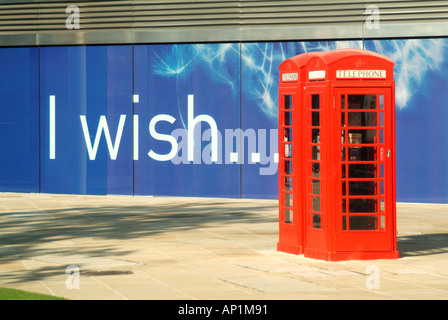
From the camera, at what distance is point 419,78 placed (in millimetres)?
20531

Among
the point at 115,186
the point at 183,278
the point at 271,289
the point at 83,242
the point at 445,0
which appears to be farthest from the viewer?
the point at 115,186

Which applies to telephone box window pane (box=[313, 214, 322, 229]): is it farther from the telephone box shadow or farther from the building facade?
the building facade

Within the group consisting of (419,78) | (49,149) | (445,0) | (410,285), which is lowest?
(410,285)

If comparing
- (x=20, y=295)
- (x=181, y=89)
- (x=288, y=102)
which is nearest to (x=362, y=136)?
(x=288, y=102)

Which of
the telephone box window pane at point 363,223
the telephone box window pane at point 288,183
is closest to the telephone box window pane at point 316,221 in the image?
the telephone box window pane at point 363,223

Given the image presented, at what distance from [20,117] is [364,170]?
41.0 ft

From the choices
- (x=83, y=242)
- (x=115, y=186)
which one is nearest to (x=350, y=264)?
(x=83, y=242)

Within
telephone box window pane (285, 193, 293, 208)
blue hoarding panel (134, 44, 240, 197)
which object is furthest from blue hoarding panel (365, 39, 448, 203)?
telephone box window pane (285, 193, 293, 208)

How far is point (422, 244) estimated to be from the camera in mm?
14258

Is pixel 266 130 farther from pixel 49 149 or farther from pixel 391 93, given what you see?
pixel 391 93

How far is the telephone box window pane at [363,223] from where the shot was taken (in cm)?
1266

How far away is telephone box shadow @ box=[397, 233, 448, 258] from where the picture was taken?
13398 mm

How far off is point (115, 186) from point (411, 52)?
296 inches

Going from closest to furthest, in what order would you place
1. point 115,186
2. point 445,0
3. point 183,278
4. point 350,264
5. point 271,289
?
point 271,289 → point 183,278 → point 350,264 → point 445,0 → point 115,186
